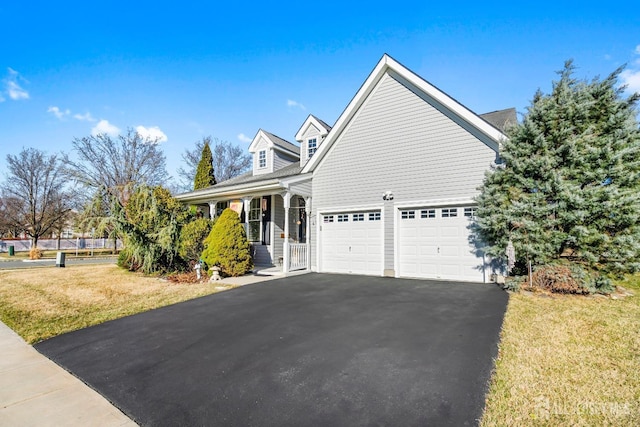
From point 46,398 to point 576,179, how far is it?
10.2m

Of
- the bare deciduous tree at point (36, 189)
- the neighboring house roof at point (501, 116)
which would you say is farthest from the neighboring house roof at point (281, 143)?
the bare deciduous tree at point (36, 189)

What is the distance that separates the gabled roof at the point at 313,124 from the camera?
14180mm

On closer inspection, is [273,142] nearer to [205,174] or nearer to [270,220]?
[270,220]

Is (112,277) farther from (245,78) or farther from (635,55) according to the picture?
(635,55)

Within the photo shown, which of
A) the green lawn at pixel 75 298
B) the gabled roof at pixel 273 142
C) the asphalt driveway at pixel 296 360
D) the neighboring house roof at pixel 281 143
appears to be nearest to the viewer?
the asphalt driveway at pixel 296 360

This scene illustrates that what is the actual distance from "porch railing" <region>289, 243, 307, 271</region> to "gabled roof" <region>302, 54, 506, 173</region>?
312cm

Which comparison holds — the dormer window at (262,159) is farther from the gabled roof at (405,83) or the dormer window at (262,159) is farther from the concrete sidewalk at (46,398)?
the concrete sidewalk at (46,398)

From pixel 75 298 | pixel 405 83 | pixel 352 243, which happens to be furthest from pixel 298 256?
pixel 405 83

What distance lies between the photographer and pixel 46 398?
3.10m

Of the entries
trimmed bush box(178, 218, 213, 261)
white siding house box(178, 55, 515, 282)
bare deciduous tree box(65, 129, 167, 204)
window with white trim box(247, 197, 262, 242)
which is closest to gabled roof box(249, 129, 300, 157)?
window with white trim box(247, 197, 262, 242)

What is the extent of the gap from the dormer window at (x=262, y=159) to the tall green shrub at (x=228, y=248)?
22.0 ft

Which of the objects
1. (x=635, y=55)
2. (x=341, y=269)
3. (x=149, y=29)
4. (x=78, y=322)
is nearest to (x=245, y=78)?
(x=149, y=29)

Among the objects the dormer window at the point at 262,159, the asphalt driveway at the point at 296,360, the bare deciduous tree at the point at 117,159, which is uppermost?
the bare deciduous tree at the point at 117,159

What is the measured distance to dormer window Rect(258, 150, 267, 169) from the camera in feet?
56.1
